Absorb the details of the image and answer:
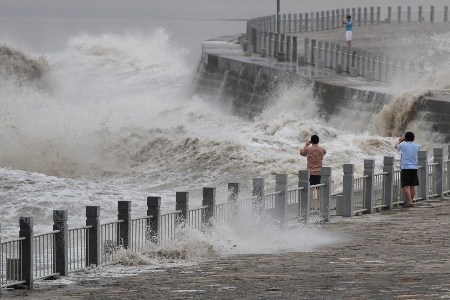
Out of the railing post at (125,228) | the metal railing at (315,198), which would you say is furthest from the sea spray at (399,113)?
the railing post at (125,228)

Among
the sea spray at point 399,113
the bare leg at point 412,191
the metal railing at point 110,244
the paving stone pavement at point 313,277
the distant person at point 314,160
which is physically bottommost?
the paving stone pavement at point 313,277

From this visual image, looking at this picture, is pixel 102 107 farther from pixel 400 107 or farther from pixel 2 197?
pixel 2 197

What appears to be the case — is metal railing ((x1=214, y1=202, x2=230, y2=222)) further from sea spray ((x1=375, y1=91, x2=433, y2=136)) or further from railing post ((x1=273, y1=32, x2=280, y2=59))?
railing post ((x1=273, y1=32, x2=280, y2=59))

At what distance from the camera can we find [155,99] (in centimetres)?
6700

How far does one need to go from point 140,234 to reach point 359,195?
7.18m

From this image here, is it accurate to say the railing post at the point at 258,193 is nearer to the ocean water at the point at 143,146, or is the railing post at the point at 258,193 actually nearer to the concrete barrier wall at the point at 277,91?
the ocean water at the point at 143,146

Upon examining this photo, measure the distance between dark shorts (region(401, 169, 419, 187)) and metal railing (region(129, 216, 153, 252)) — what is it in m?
7.77

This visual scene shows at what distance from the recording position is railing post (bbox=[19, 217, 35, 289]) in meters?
16.5

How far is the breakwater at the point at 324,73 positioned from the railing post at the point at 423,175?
11184 mm

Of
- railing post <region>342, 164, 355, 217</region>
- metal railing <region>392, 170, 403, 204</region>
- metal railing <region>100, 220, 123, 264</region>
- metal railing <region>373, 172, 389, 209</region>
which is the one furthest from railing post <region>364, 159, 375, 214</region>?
metal railing <region>100, 220, 123, 264</region>

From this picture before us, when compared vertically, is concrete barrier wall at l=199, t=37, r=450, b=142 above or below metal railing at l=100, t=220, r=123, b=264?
above

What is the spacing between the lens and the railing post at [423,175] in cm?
2661

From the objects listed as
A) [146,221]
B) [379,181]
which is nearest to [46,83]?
[379,181]

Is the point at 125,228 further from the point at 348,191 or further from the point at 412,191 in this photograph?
the point at 412,191
